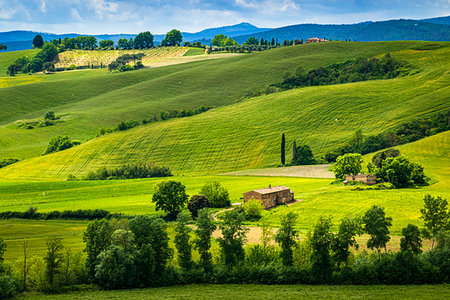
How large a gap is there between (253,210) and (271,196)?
6.21 metres

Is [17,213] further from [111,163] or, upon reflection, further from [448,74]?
[448,74]

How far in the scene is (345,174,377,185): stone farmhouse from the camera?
7756 centimetres

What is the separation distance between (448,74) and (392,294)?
5021 inches

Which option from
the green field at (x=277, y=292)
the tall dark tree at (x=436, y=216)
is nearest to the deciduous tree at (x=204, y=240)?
the green field at (x=277, y=292)

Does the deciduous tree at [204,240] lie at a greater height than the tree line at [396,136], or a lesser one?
lesser

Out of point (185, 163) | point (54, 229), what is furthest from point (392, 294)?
point (185, 163)

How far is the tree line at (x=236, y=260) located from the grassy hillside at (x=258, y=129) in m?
64.1

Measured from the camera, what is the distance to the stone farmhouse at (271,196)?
224ft

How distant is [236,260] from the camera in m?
42.9

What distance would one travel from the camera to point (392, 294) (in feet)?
118

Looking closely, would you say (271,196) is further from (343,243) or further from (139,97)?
(139,97)

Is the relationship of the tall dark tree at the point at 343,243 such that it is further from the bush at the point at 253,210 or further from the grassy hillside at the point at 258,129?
the grassy hillside at the point at 258,129

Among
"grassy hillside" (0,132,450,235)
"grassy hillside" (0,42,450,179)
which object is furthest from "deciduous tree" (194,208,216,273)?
"grassy hillside" (0,42,450,179)

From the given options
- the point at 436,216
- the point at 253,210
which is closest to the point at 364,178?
the point at 253,210
